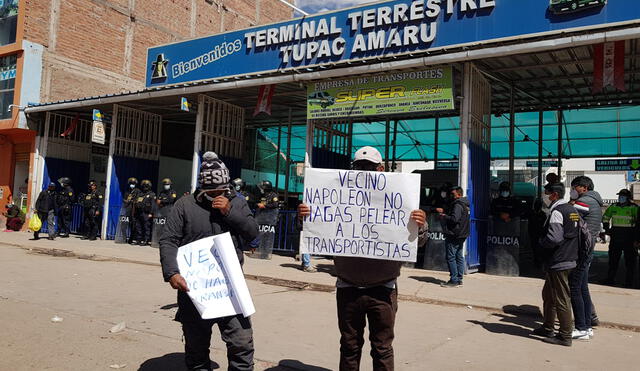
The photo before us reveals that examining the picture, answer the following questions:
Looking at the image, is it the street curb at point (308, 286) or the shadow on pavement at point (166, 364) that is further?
the street curb at point (308, 286)

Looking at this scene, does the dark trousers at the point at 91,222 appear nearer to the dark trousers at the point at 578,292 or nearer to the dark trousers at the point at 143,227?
the dark trousers at the point at 143,227

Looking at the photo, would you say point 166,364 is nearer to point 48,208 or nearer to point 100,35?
point 48,208

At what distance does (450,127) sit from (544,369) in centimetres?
1373

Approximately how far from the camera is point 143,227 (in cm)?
1606

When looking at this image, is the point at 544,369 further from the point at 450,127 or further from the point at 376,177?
the point at 450,127

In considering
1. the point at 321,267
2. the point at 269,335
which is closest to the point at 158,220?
the point at 321,267

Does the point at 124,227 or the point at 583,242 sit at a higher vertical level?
the point at 583,242

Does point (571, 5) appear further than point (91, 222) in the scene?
No

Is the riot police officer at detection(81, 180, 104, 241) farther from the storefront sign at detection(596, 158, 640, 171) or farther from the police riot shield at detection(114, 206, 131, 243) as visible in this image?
the storefront sign at detection(596, 158, 640, 171)

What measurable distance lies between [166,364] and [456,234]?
603 centimetres

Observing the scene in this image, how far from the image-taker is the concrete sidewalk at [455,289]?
298 inches

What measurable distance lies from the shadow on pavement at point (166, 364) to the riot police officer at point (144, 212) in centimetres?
1142

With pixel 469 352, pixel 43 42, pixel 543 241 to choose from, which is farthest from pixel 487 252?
pixel 43 42

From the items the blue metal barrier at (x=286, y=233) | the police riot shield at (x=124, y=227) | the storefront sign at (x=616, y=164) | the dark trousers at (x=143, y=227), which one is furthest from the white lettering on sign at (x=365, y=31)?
the storefront sign at (x=616, y=164)
